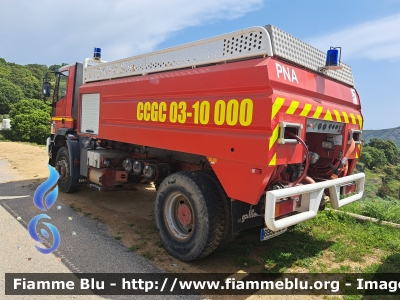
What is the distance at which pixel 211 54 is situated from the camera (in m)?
3.61

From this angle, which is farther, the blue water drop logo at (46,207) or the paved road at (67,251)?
the blue water drop logo at (46,207)

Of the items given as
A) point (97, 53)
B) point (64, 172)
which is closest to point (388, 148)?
point (97, 53)

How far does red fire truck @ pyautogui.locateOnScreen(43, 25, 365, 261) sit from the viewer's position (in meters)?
3.00

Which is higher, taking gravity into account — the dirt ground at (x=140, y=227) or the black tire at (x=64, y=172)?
the black tire at (x=64, y=172)

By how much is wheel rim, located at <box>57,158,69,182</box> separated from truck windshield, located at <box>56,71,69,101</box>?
5.40 feet

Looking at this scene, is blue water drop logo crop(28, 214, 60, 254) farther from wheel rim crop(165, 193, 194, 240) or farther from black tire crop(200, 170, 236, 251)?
black tire crop(200, 170, 236, 251)

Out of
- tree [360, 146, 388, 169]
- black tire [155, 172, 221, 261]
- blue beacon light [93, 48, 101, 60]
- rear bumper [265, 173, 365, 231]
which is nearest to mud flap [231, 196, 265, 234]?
black tire [155, 172, 221, 261]

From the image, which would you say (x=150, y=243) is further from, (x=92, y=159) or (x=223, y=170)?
(x=92, y=159)

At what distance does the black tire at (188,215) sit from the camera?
131 inches

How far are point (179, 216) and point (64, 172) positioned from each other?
393cm

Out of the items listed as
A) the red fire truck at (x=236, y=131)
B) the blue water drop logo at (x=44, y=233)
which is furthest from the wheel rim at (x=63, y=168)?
the red fire truck at (x=236, y=131)

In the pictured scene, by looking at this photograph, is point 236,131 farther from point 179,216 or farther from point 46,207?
point 46,207

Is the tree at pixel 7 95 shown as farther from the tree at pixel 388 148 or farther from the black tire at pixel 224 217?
the tree at pixel 388 148

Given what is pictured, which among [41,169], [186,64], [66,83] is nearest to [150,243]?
[186,64]
